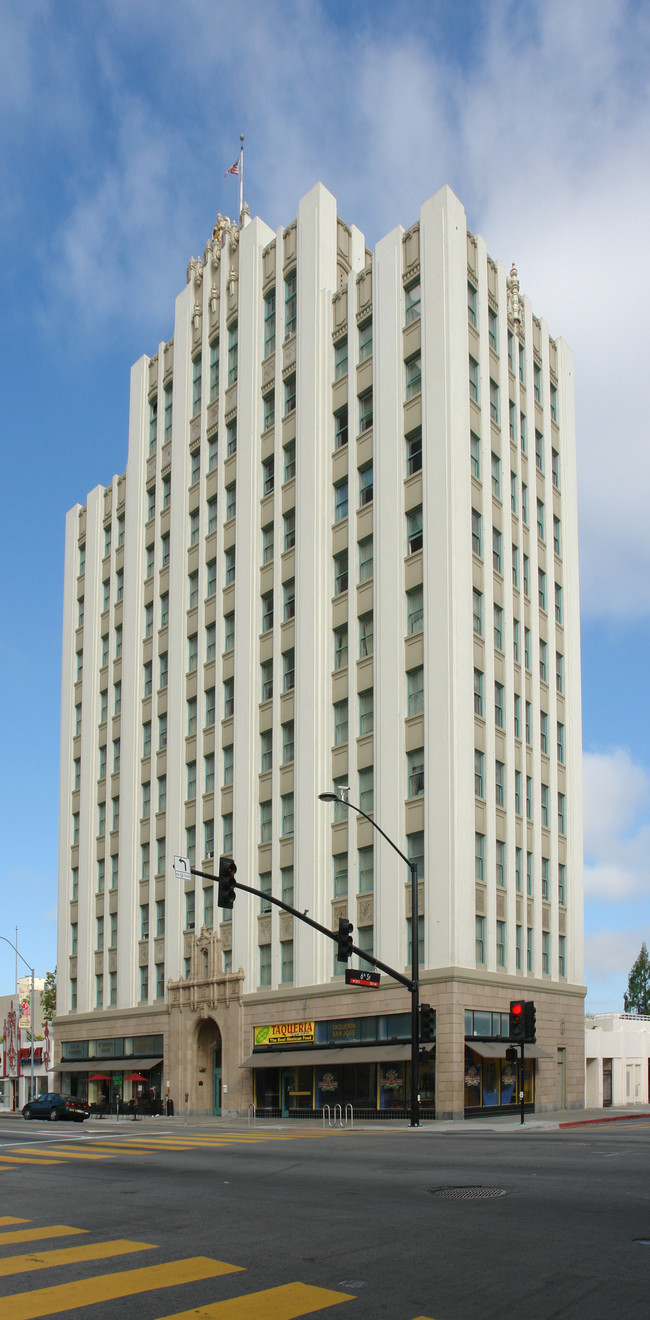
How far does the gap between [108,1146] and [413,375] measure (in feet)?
104

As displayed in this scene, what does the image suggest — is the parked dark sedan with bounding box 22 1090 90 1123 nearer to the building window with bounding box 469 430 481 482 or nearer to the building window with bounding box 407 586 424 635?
the building window with bounding box 407 586 424 635

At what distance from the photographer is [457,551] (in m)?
42.3

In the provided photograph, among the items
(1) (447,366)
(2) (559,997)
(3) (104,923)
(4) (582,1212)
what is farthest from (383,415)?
(4) (582,1212)

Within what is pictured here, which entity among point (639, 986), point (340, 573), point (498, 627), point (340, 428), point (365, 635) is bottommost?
point (639, 986)

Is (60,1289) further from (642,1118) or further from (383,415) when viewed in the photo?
(383,415)

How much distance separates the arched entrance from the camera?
51.8 metres

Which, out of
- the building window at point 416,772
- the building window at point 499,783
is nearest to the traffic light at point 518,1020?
the building window at point 416,772

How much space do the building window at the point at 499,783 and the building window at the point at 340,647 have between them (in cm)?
771

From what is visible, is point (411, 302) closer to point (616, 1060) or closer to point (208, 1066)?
point (208, 1066)

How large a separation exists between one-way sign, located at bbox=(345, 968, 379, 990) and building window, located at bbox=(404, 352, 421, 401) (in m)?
23.3

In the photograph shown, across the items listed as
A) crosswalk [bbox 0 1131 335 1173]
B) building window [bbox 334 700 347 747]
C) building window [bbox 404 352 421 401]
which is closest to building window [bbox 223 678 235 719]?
building window [bbox 334 700 347 747]

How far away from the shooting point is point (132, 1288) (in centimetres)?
908

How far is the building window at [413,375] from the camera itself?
150 ft

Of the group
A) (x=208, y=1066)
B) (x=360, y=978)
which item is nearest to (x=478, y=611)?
(x=360, y=978)
